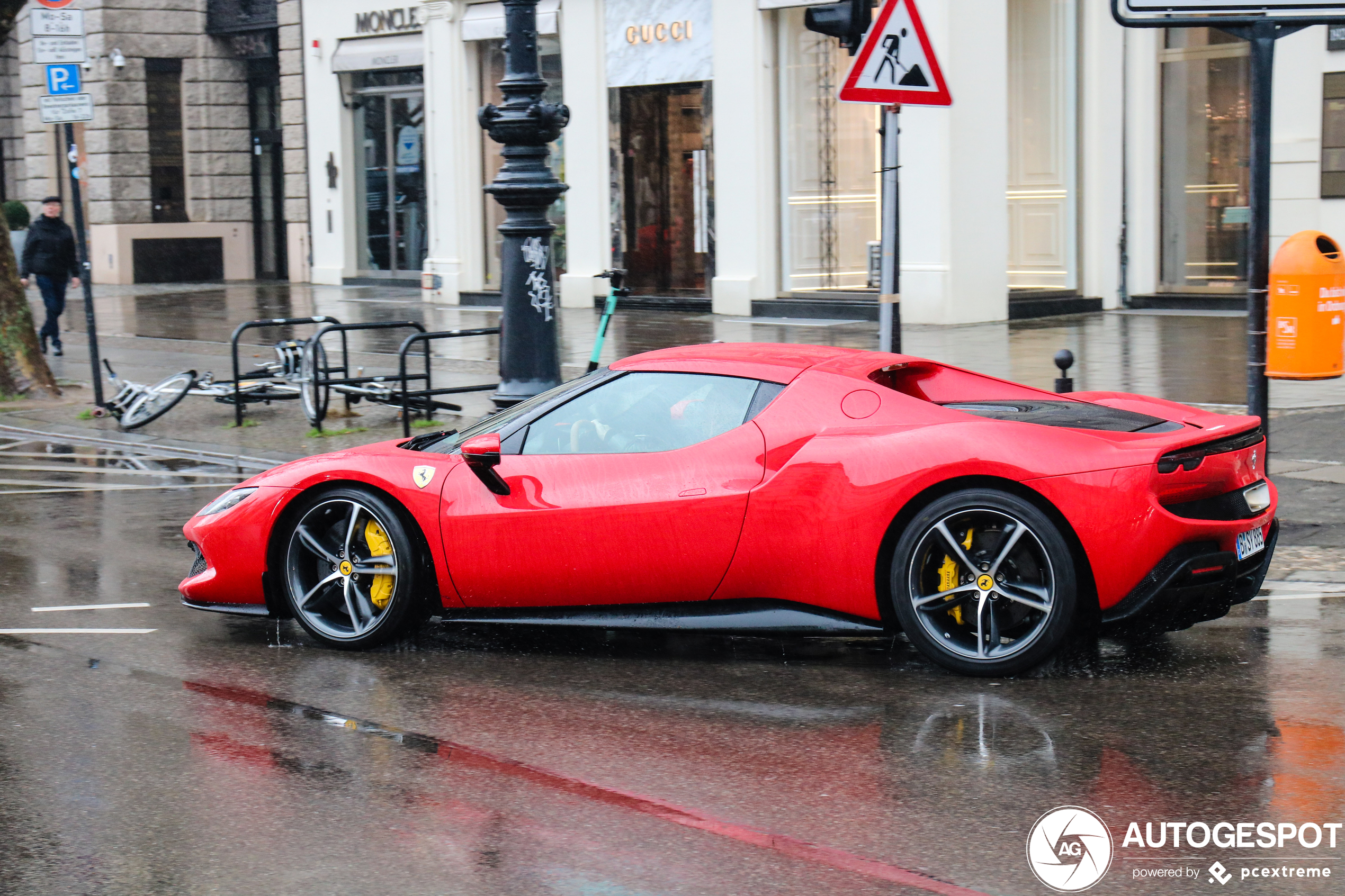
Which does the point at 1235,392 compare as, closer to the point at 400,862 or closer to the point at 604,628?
the point at 604,628

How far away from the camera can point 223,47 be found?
3250 cm

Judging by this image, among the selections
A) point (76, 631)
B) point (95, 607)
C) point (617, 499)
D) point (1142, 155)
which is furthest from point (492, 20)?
point (617, 499)

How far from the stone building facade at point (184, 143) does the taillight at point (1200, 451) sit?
1060 inches

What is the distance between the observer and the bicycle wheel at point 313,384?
489 inches

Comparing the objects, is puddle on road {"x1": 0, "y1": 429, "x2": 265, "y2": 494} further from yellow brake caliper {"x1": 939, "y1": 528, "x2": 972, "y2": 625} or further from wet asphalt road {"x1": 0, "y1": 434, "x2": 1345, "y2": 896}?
yellow brake caliper {"x1": 939, "y1": 528, "x2": 972, "y2": 625}

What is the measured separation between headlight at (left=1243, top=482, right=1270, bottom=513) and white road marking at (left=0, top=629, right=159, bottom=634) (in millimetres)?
4229

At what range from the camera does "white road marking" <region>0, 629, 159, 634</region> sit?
21.9ft

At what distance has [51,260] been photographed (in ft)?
62.7

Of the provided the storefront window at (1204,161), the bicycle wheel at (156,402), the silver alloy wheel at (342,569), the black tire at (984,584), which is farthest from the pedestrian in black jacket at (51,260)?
the black tire at (984,584)

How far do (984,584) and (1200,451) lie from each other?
84 centimetres

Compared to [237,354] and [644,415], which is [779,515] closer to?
[644,415]

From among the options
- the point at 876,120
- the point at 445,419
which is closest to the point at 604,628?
the point at 445,419

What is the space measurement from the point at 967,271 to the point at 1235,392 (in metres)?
7.18

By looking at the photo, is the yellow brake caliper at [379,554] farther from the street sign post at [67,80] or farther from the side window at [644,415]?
the street sign post at [67,80]
